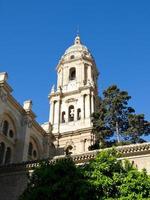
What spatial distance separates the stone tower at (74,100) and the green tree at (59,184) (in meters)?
22.4

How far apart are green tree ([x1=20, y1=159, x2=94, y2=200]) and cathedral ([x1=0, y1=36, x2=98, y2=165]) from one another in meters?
13.5

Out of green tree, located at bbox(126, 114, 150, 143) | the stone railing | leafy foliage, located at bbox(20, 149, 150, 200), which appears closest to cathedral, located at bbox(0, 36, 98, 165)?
the stone railing

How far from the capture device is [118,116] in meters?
32.5

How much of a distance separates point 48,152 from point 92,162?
68.1ft

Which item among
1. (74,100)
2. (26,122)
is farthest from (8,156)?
(74,100)

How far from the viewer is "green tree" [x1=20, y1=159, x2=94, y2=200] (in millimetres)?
16891

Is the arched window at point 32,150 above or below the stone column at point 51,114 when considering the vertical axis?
below

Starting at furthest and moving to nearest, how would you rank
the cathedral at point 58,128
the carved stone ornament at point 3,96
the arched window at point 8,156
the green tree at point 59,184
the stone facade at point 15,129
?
the arched window at point 8,156, the stone facade at point 15,129, the carved stone ornament at point 3,96, the cathedral at point 58,128, the green tree at point 59,184

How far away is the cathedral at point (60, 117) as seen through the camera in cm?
3231

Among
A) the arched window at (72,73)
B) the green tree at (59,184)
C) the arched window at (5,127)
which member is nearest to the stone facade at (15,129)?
the arched window at (5,127)

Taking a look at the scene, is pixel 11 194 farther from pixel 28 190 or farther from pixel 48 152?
pixel 48 152

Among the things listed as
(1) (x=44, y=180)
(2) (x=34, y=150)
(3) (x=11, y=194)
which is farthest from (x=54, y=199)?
(2) (x=34, y=150)

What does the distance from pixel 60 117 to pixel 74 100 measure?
2855 mm

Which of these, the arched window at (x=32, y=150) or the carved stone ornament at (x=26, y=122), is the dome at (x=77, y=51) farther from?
the carved stone ornament at (x=26, y=122)
